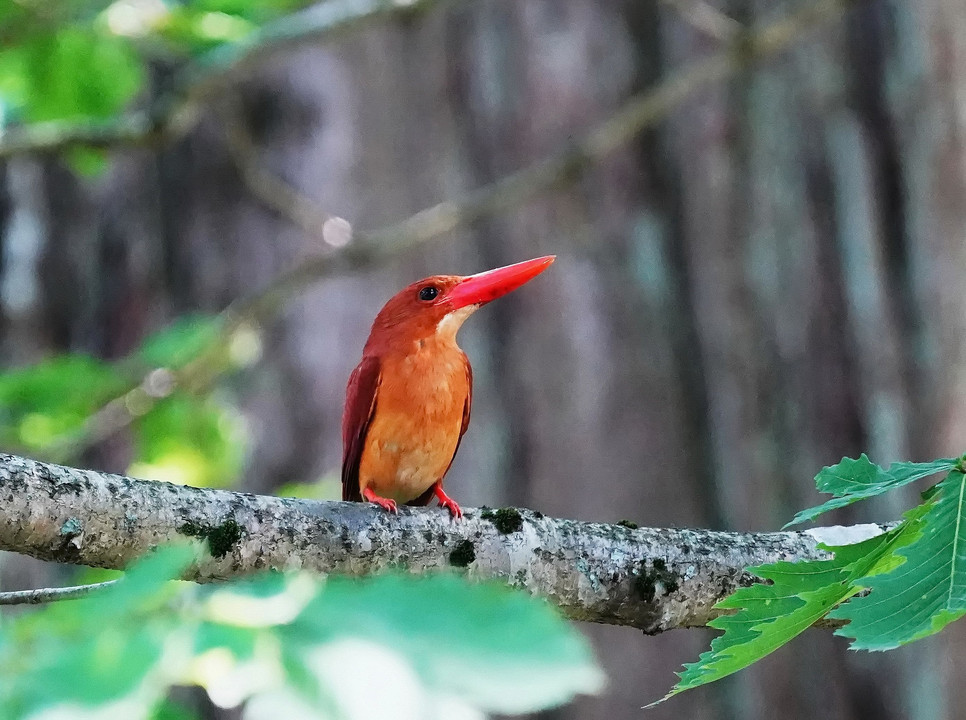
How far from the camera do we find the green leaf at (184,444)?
3.97 meters

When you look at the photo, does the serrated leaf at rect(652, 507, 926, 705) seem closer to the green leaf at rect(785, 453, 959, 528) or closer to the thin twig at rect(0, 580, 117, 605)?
the green leaf at rect(785, 453, 959, 528)


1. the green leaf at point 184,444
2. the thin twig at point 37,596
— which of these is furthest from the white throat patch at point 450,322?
the thin twig at point 37,596

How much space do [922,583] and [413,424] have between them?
1773 millimetres

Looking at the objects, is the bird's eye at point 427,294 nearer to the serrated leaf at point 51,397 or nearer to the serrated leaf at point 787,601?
the serrated leaf at point 51,397

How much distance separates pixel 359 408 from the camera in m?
2.99

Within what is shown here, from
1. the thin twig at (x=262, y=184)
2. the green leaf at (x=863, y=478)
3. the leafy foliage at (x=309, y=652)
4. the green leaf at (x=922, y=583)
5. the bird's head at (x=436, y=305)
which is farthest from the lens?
the thin twig at (x=262, y=184)

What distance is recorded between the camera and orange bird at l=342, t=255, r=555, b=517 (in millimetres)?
2926

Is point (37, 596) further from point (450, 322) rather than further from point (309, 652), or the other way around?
point (450, 322)

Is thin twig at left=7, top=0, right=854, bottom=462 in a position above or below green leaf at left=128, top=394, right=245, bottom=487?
above

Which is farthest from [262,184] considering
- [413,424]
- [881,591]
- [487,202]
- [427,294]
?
[881,591]

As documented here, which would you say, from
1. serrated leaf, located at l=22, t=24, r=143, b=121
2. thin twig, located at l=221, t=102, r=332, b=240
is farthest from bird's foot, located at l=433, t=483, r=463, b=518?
serrated leaf, located at l=22, t=24, r=143, b=121

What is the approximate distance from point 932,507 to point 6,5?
3240mm

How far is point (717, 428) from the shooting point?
493 cm

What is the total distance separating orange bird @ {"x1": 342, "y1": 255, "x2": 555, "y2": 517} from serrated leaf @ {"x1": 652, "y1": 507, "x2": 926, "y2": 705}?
59.7 inches
